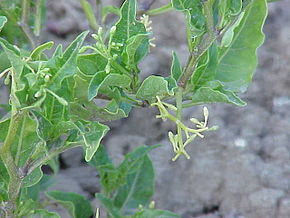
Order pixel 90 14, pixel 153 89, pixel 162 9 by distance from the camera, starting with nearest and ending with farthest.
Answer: pixel 153 89 < pixel 162 9 < pixel 90 14

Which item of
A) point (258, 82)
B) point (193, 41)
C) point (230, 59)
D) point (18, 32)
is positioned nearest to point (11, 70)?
point (193, 41)

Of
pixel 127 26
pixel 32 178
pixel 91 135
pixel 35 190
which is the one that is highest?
pixel 127 26

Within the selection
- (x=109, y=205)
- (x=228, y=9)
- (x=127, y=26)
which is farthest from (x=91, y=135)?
(x=109, y=205)

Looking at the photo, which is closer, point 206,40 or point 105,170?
point 206,40

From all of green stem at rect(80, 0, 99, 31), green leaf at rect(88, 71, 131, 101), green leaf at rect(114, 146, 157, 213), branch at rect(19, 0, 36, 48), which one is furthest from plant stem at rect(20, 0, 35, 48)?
green leaf at rect(88, 71, 131, 101)

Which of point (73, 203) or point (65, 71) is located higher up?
point (65, 71)

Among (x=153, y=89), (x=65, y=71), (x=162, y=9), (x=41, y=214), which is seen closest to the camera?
(x=65, y=71)

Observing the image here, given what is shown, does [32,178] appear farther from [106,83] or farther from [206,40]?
[206,40]
